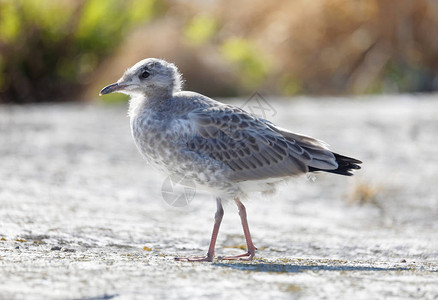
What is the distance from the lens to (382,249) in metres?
6.58

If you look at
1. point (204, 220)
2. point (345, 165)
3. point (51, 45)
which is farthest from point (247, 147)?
point (51, 45)

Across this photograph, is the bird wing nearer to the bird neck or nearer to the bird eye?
the bird neck

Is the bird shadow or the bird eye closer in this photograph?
Result: the bird shadow

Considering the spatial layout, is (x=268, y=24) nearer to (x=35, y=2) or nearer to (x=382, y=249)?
(x=35, y=2)

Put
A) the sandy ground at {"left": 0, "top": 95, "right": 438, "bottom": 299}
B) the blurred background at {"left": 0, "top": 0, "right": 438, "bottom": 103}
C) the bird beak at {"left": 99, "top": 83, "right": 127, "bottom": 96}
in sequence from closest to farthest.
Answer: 1. the sandy ground at {"left": 0, "top": 95, "right": 438, "bottom": 299}
2. the bird beak at {"left": 99, "top": 83, "right": 127, "bottom": 96}
3. the blurred background at {"left": 0, "top": 0, "right": 438, "bottom": 103}

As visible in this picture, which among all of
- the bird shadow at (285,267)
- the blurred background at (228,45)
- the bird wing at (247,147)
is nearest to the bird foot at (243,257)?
the bird shadow at (285,267)

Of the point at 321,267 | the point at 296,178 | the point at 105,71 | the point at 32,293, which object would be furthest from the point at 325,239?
the point at 105,71

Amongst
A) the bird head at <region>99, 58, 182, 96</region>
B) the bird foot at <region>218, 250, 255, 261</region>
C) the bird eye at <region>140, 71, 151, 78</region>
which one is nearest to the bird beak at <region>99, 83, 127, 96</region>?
the bird head at <region>99, 58, 182, 96</region>

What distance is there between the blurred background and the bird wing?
1099cm

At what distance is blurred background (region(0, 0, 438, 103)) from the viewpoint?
1741 cm

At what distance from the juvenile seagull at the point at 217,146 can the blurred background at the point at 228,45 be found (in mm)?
10795

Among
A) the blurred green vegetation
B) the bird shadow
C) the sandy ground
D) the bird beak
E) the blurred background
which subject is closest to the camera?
the sandy ground

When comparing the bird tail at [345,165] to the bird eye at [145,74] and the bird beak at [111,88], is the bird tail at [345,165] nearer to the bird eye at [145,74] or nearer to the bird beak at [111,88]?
the bird eye at [145,74]

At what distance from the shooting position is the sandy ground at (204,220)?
14.2 ft
